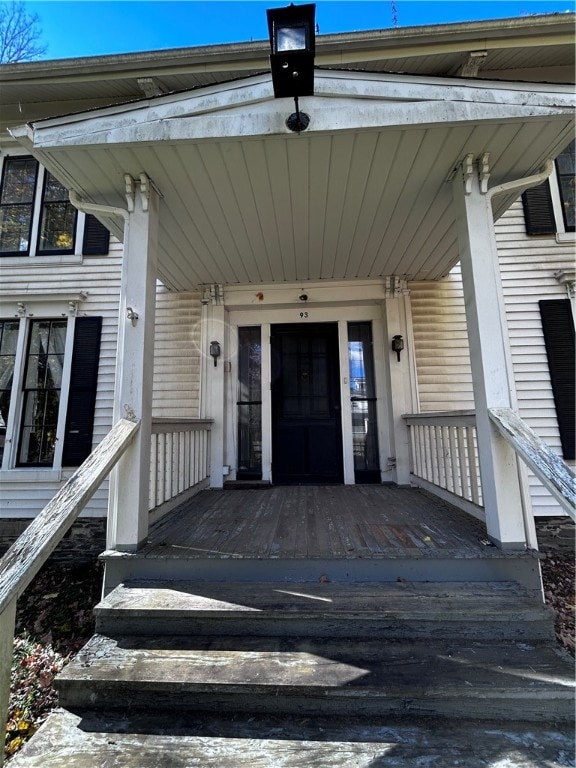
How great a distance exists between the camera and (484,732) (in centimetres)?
132

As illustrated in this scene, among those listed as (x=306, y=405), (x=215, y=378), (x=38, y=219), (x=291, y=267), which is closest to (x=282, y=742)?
(x=306, y=405)

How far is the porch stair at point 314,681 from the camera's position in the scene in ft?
4.14

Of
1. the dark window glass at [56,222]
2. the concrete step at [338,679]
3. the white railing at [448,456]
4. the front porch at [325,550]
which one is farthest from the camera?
the dark window glass at [56,222]

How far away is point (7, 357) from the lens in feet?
14.9

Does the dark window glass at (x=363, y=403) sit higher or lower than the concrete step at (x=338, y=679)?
higher

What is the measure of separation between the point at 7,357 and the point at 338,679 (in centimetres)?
510

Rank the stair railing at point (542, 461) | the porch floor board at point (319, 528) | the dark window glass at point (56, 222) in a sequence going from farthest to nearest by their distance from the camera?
the dark window glass at point (56, 222) < the porch floor board at point (319, 528) < the stair railing at point (542, 461)

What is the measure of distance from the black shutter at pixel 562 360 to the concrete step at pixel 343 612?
2934mm

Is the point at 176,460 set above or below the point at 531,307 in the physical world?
below

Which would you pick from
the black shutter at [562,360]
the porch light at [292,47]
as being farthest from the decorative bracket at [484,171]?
the black shutter at [562,360]

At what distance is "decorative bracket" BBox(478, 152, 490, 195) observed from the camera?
2332 mm

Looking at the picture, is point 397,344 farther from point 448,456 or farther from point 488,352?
point 488,352

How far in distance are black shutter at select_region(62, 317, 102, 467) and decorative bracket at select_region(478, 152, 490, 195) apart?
13.9 feet

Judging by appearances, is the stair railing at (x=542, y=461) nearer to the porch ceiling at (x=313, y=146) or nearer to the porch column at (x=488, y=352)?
the porch column at (x=488, y=352)
